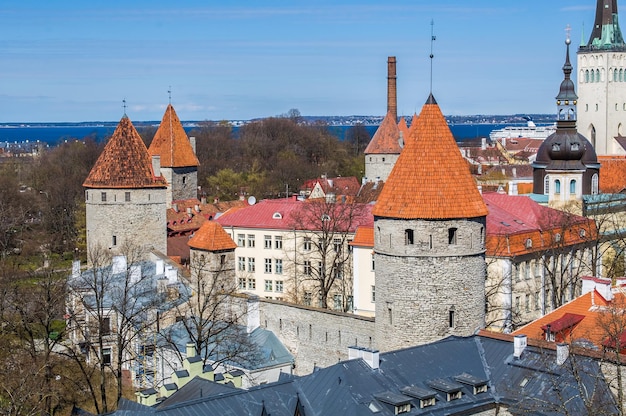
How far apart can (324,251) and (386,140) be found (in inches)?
1230

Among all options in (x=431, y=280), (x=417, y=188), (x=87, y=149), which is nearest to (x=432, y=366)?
(x=431, y=280)

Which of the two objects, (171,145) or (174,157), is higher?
(171,145)

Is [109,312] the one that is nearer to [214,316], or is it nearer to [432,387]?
[214,316]

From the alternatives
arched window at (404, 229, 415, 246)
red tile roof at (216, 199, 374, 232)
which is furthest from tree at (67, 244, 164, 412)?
arched window at (404, 229, 415, 246)

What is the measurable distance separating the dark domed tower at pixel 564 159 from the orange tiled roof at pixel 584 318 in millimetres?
18839

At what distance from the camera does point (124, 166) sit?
45.8 m

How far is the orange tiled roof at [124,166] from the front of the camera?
45.4 meters

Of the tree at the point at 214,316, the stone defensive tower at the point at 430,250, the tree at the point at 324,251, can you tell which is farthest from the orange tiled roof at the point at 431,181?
the tree at the point at 324,251

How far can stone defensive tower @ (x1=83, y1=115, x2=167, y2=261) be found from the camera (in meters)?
45.2

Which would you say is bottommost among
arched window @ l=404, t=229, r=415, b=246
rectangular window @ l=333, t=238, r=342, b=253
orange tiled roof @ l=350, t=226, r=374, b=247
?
rectangular window @ l=333, t=238, r=342, b=253

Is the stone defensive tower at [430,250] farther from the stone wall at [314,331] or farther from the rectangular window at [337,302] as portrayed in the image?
the rectangular window at [337,302]

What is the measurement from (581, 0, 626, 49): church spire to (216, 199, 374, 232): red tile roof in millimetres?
37469

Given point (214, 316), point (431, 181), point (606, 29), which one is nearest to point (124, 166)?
point (214, 316)

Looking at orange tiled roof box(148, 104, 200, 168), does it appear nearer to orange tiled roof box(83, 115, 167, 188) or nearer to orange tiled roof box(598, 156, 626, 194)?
orange tiled roof box(83, 115, 167, 188)
